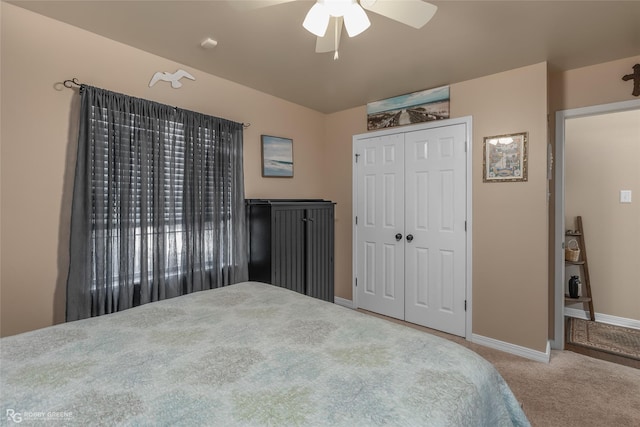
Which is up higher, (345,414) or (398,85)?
(398,85)

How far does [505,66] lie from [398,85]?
34.8 inches

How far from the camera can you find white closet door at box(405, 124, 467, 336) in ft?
9.75

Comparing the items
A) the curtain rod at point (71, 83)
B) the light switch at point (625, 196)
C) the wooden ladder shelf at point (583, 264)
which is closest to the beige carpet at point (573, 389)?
the wooden ladder shelf at point (583, 264)

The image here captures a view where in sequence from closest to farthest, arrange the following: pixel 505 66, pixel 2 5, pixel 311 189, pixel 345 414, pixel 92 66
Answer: pixel 345 414 → pixel 2 5 → pixel 92 66 → pixel 505 66 → pixel 311 189

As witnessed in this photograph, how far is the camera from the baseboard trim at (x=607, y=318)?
10.6 feet

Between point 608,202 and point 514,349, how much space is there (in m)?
2.06

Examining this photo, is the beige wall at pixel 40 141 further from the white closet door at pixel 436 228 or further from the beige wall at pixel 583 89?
the beige wall at pixel 583 89

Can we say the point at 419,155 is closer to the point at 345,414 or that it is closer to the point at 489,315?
the point at 489,315

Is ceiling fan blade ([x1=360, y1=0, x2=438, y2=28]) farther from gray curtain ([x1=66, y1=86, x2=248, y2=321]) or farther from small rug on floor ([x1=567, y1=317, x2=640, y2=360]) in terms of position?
small rug on floor ([x1=567, y1=317, x2=640, y2=360])

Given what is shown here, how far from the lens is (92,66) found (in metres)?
2.11

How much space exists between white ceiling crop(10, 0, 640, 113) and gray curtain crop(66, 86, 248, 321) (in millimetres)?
446

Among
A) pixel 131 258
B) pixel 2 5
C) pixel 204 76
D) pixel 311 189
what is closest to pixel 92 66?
pixel 2 5

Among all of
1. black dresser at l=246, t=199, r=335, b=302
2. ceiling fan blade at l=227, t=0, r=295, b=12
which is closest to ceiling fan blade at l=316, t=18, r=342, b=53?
ceiling fan blade at l=227, t=0, r=295, b=12

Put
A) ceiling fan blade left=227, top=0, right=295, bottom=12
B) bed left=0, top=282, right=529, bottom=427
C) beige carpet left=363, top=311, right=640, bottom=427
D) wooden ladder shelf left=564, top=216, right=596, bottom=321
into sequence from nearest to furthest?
bed left=0, top=282, right=529, bottom=427 < ceiling fan blade left=227, top=0, right=295, bottom=12 < beige carpet left=363, top=311, right=640, bottom=427 < wooden ladder shelf left=564, top=216, right=596, bottom=321
